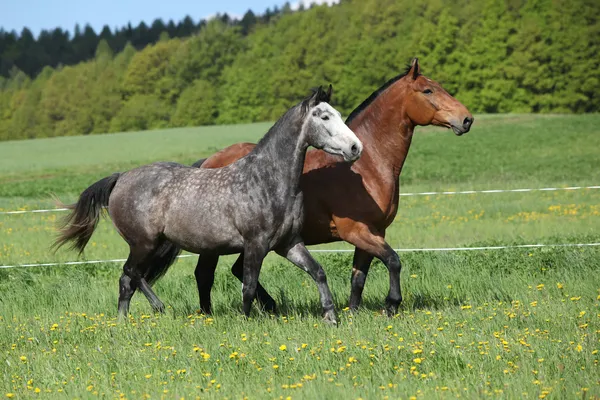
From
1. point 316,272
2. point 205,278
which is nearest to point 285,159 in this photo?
point 316,272

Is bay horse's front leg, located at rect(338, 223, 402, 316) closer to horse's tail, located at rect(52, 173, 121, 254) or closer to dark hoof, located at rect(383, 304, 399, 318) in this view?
dark hoof, located at rect(383, 304, 399, 318)

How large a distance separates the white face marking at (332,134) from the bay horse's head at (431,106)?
0.93 m

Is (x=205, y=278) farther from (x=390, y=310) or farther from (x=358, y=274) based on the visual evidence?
(x=390, y=310)

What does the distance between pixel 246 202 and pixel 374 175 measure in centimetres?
118

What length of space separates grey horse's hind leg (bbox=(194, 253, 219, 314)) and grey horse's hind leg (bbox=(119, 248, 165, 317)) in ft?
1.29

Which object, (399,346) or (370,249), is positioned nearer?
(399,346)

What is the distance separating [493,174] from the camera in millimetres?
29797

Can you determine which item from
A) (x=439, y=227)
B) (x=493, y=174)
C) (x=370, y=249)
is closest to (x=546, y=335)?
(x=370, y=249)

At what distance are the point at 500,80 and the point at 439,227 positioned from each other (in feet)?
137

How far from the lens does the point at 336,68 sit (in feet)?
209

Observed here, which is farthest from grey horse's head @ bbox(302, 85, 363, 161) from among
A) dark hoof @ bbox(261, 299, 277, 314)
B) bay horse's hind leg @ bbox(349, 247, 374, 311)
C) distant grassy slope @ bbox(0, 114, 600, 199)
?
distant grassy slope @ bbox(0, 114, 600, 199)

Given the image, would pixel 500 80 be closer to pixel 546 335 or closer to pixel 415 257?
pixel 415 257

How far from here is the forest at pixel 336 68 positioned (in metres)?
54.4

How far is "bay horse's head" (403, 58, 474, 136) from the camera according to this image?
745cm
